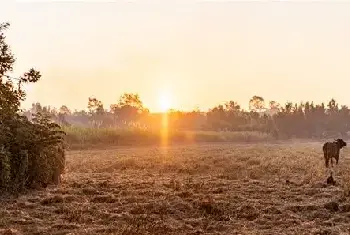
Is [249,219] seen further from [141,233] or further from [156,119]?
[156,119]

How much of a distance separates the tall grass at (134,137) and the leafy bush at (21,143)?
2991cm

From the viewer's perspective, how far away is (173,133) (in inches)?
2498

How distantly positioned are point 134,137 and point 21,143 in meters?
39.8

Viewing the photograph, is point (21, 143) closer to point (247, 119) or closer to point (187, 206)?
point (187, 206)

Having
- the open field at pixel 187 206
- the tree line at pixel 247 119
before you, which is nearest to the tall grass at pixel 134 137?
the tree line at pixel 247 119

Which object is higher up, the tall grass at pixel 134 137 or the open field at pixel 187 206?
the tall grass at pixel 134 137

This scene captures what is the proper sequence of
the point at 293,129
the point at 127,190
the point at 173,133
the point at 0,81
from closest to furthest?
the point at 0,81 → the point at 127,190 → the point at 173,133 → the point at 293,129

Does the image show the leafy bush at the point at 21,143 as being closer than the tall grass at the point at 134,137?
Yes

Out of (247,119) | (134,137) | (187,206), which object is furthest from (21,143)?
(247,119)

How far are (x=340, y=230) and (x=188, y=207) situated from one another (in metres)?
4.53

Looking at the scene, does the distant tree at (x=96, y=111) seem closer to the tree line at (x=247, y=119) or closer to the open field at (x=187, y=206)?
the tree line at (x=247, y=119)

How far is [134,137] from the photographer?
56.5 m

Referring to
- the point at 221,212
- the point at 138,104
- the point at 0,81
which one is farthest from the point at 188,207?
the point at 138,104

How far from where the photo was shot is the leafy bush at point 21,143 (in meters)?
15.8
